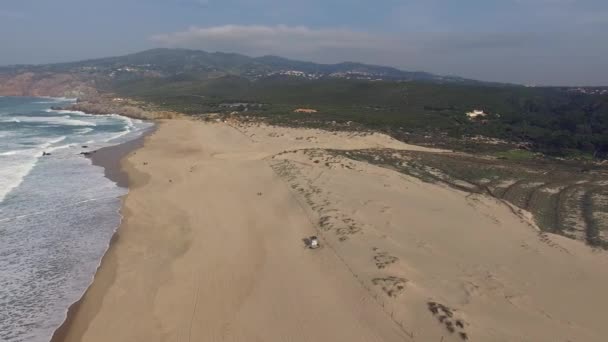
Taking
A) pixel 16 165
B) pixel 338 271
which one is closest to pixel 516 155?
pixel 338 271

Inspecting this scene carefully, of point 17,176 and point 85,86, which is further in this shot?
point 85,86

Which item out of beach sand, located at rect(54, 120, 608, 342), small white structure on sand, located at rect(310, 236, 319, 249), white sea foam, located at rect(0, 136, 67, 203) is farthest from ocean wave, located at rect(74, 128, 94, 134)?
small white structure on sand, located at rect(310, 236, 319, 249)

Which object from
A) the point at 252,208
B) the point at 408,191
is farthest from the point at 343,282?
the point at 408,191

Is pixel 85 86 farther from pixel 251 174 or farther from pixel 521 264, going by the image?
pixel 521 264

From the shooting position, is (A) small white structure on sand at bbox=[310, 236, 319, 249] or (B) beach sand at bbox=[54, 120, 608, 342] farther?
(A) small white structure on sand at bbox=[310, 236, 319, 249]

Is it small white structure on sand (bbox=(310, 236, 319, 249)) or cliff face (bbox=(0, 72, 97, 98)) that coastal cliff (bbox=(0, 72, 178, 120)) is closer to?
cliff face (bbox=(0, 72, 97, 98))

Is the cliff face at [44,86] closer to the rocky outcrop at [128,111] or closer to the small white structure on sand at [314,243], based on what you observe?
the rocky outcrop at [128,111]
